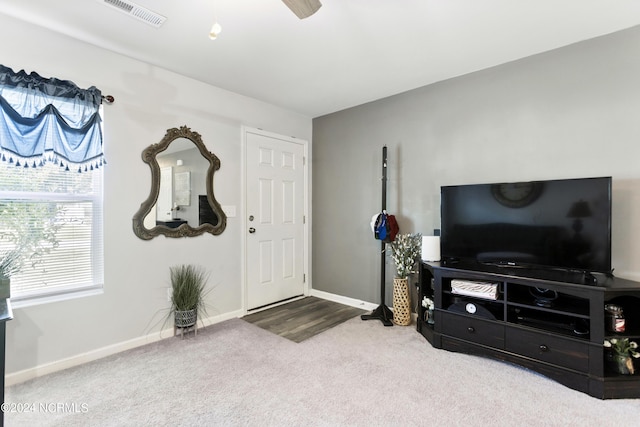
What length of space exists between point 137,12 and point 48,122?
1.01 metres

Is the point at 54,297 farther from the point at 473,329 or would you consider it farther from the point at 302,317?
the point at 473,329

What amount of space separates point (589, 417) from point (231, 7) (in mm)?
3250

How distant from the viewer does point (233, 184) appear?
3305mm

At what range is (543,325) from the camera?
7.03ft

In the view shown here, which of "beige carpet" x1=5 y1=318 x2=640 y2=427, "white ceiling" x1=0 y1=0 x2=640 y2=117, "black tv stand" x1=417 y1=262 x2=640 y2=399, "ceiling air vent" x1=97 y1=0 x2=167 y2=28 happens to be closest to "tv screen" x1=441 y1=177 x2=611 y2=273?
"black tv stand" x1=417 y1=262 x2=640 y2=399

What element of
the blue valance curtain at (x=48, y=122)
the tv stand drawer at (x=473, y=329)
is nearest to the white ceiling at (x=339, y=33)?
the blue valance curtain at (x=48, y=122)

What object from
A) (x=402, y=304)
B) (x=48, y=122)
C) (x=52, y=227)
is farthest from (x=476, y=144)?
(x=52, y=227)

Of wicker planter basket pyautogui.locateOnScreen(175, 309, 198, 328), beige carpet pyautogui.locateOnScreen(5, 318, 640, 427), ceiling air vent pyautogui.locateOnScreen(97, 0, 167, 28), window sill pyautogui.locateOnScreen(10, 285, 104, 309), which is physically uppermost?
ceiling air vent pyautogui.locateOnScreen(97, 0, 167, 28)

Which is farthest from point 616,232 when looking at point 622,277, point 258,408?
point 258,408

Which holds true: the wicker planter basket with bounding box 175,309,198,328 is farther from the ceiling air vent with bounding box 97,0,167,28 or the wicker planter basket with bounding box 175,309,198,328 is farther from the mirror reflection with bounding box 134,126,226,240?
the ceiling air vent with bounding box 97,0,167,28

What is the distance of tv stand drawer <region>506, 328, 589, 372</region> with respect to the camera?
77.2 inches

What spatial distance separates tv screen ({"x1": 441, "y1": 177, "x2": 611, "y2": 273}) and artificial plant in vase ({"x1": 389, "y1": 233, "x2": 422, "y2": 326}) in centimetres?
36

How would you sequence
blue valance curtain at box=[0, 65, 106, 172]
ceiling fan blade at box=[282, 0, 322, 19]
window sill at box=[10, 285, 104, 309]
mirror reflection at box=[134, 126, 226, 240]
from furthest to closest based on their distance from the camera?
mirror reflection at box=[134, 126, 226, 240] → window sill at box=[10, 285, 104, 309] → blue valance curtain at box=[0, 65, 106, 172] → ceiling fan blade at box=[282, 0, 322, 19]

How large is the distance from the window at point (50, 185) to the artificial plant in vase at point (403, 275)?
267cm
